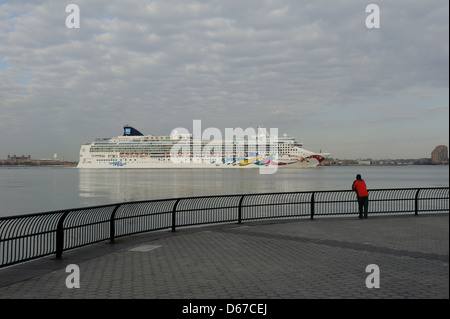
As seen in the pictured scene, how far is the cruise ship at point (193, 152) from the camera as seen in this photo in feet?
459

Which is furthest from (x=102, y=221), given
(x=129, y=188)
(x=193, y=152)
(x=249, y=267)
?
(x=193, y=152)

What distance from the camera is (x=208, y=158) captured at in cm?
14562

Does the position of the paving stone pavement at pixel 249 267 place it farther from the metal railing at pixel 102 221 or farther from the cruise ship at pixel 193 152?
the cruise ship at pixel 193 152

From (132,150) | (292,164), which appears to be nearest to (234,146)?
(292,164)

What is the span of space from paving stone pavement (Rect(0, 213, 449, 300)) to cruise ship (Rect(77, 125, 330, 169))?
128 metres

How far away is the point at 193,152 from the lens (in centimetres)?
14500

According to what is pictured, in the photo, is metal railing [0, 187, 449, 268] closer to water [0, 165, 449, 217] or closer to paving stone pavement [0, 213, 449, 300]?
paving stone pavement [0, 213, 449, 300]

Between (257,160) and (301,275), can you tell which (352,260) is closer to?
(301,275)

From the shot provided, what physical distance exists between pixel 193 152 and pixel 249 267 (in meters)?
137

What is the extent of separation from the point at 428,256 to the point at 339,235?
350 centimetres

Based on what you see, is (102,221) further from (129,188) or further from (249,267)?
(129,188)

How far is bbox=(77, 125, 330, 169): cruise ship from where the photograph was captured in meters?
140

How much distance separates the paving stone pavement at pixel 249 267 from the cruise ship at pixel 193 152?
128 metres

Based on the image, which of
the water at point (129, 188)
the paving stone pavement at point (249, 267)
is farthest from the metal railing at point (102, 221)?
the water at point (129, 188)
